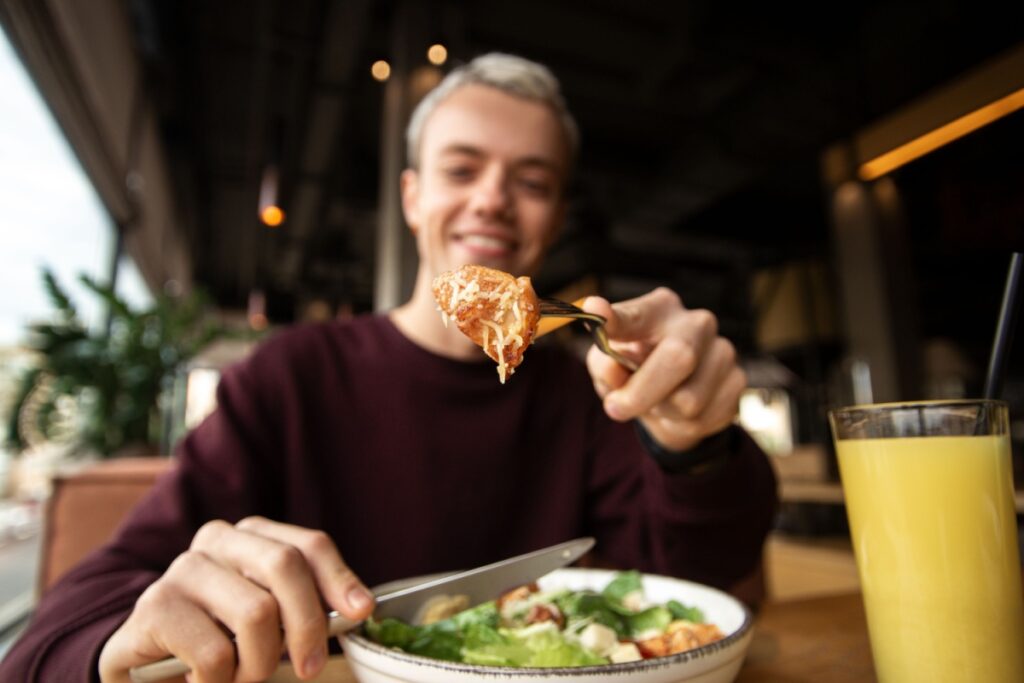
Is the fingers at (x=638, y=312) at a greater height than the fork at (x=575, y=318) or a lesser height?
greater

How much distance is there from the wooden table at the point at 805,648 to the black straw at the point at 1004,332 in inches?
12.5

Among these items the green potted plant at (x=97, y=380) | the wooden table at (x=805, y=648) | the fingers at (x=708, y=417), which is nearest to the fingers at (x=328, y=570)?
the wooden table at (x=805, y=648)

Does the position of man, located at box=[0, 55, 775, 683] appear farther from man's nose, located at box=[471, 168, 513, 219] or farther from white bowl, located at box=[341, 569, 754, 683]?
white bowl, located at box=[341, 569, 754, 683]

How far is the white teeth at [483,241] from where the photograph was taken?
1135 millimetres

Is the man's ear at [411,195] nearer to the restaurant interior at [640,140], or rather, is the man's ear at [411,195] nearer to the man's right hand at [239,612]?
the restaurant interior at [640,140]

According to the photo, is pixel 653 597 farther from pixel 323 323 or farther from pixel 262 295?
pixel 262 295

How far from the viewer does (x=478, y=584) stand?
64cm

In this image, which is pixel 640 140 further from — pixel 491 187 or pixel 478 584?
pixel 478 584

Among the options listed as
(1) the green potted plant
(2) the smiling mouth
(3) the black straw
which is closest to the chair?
(2) the smiling mouth

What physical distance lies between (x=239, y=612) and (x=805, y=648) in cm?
63

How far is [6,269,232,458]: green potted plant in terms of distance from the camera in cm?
270

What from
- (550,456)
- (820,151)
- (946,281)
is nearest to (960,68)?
(820,151)

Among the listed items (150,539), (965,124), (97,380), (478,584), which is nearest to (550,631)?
(478,584)

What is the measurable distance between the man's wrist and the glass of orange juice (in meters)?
0.28
